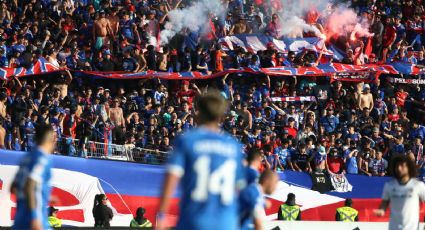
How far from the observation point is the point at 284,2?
28.5m

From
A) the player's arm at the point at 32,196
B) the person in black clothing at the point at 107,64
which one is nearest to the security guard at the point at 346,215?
the person in black clothing at the point at 107,64

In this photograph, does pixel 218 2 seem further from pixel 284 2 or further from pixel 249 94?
pixel 249 94

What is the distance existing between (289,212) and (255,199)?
707 cm

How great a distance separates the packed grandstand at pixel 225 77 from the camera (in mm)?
20562

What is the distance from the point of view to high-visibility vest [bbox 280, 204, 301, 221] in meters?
16.5

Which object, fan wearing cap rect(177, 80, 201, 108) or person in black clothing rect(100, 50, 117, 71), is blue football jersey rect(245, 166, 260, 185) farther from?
person in black clothing rect(100, 50, 117, 71)

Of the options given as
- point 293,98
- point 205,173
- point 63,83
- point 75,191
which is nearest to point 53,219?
point 75,191

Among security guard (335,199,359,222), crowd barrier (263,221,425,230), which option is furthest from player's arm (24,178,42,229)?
security guard (335,199,359,222)

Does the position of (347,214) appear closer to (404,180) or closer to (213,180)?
(404,180)

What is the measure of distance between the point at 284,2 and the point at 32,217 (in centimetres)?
1968

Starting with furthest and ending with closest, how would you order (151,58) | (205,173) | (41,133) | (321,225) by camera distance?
(151,58)
(321,225)
(41,133)
(205,173)

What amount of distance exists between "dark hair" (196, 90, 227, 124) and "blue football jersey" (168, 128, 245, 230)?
0.09 metres

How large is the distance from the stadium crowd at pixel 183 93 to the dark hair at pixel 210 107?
12207 mm

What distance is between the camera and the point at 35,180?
9.42m
